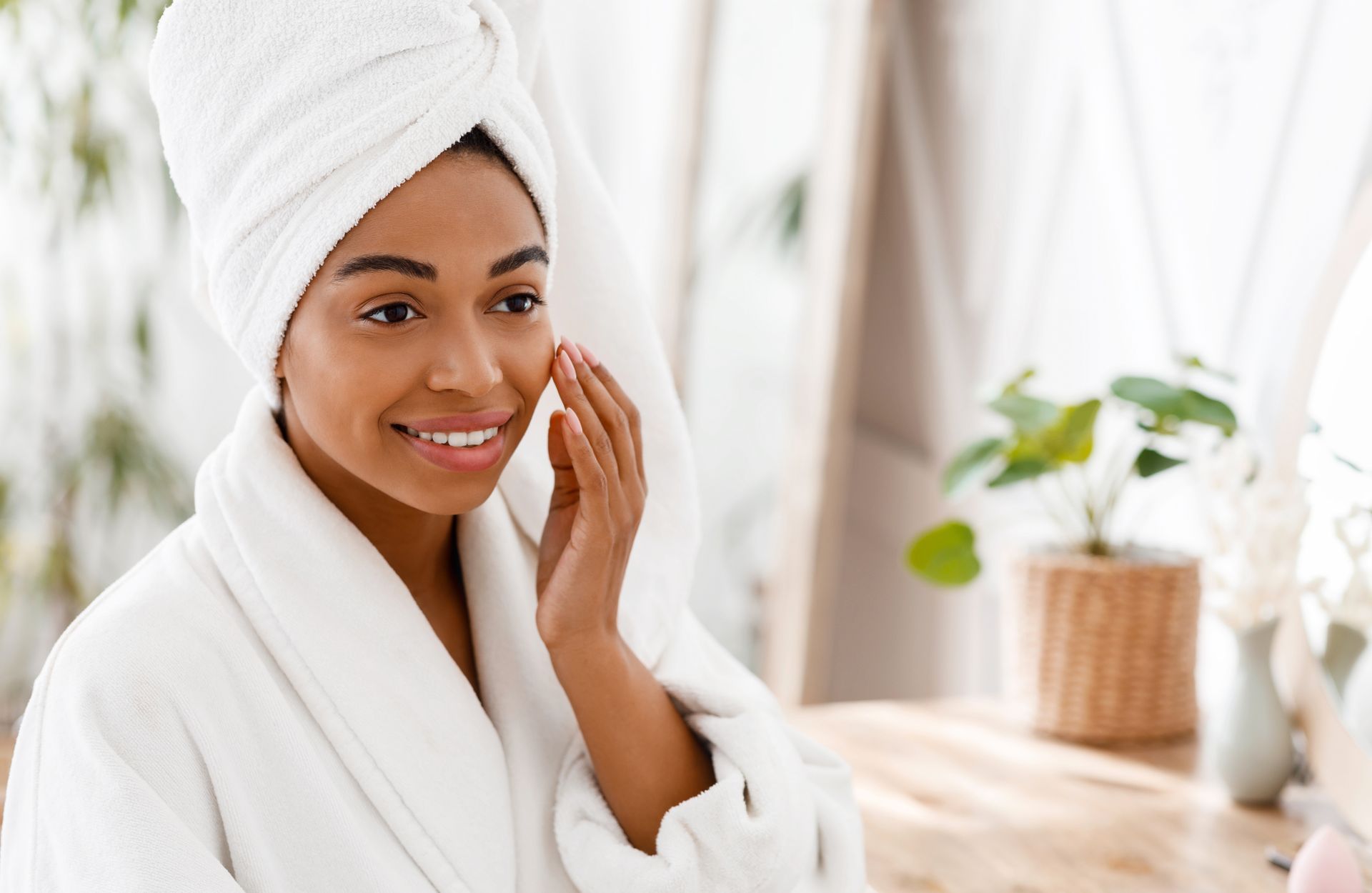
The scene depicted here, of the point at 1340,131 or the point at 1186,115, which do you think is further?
the point at 1186,115

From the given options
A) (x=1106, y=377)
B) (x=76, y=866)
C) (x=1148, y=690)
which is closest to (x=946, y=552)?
(x=1148, y=690)

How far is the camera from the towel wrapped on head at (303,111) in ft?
2.54

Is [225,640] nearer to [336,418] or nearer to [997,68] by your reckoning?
[336,418]

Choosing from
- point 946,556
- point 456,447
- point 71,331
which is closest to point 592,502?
point 456,447

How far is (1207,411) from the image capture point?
1.33 m

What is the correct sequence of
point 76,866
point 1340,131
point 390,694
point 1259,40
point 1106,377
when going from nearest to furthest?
point 76,866 → point 390,694 → point 1340,131 → point 1259,40 → point 1106,377

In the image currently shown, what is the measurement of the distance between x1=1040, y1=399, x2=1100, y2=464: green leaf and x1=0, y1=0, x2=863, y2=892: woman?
2.07 feet

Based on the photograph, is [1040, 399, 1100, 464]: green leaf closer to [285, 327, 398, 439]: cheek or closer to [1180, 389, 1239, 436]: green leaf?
[1180, 389, 1239, 436]: green leaf

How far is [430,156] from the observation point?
789 mm

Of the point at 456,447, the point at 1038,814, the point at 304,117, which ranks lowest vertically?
the point at 1038,814

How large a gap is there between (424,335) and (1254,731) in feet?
3.08

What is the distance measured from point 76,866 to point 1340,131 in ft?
4.48

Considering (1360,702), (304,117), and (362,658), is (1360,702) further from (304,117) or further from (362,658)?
(304,117)

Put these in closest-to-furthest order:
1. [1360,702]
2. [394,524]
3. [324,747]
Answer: [324,747], [394,524], [1360,702]
